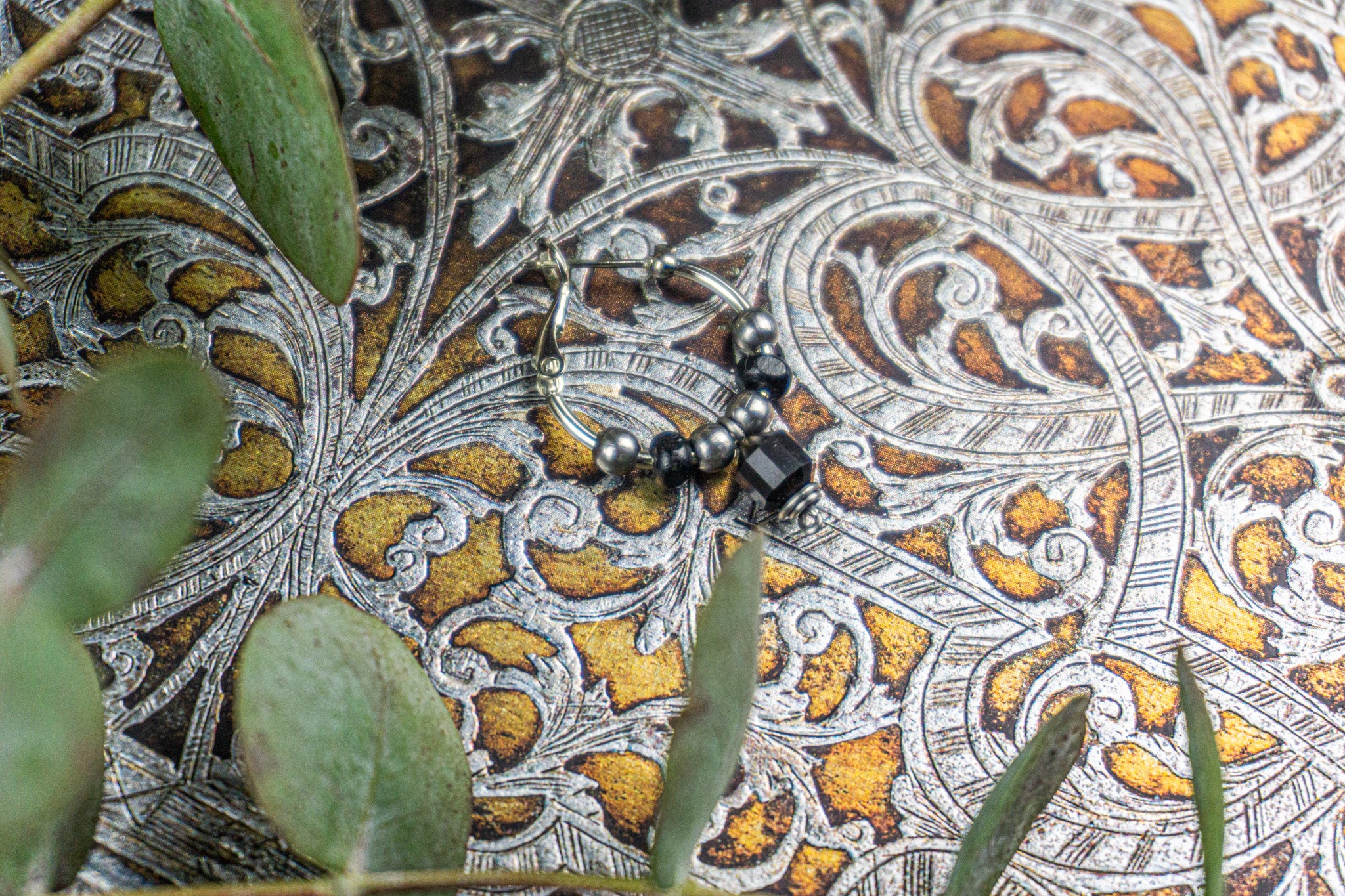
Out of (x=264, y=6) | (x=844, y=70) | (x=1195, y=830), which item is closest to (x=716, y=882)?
(x=1195, y=830)

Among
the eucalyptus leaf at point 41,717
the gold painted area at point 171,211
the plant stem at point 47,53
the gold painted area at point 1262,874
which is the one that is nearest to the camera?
the eucalyptus leaf at point 41,717

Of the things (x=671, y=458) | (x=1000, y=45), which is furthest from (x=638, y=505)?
(x=1000, y=45)

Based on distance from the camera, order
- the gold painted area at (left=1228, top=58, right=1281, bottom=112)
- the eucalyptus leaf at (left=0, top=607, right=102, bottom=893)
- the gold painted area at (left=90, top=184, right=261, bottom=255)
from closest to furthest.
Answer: the eucalyptus leaf at (left=0, top=607, right=102, bottom=893) → the gold painted area at (left=90, top=184, right=261, bottom=255) → the gold painted area at (left=1228, top=58, right=1281, bottom=112)

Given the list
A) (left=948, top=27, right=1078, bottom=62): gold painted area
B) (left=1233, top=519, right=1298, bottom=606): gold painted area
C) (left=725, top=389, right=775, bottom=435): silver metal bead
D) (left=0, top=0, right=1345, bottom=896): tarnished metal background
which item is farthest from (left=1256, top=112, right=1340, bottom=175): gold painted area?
(left=725, top=389, right=775, bottom=435): silver metal bead

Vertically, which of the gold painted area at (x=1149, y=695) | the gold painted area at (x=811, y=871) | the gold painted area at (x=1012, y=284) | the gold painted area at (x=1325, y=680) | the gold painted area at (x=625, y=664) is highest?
the gold painted area at (x=1012, y=284)

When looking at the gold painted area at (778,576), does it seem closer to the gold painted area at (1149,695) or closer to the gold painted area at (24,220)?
the gold painted area at (1149,695)

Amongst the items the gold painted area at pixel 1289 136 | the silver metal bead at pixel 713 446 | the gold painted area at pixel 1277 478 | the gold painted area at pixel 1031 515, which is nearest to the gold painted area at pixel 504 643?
the silver metal bead at pixel 713 446

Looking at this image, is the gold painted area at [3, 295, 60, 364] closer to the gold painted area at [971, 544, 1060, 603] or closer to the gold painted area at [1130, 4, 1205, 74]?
the gold painted area at [971, 544, 1060, 603]
